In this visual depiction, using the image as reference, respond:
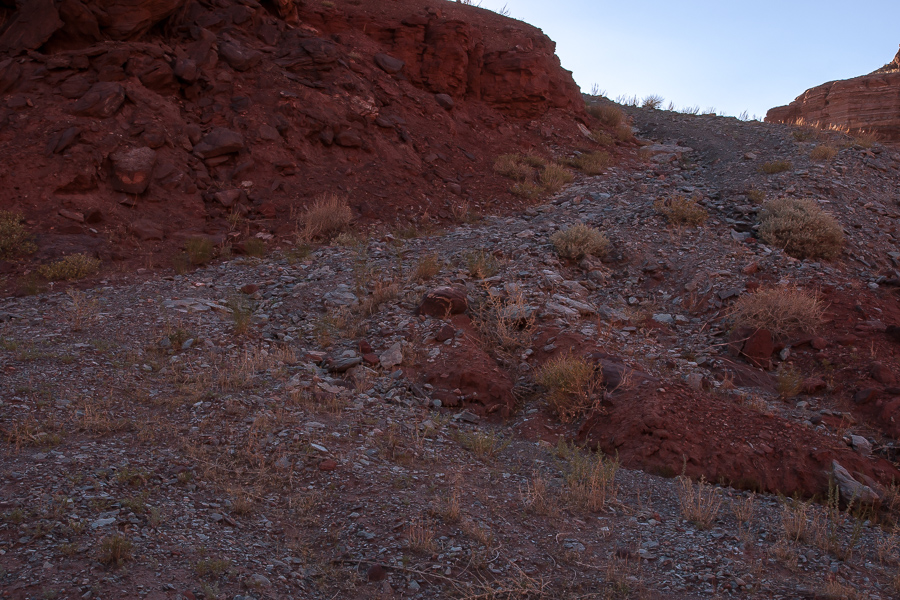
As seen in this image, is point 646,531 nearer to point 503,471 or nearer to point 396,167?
point 503,471

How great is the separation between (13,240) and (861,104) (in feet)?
80.7

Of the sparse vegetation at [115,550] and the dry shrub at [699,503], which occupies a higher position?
the dry shrub at [699,503]

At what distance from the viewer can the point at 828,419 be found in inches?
204

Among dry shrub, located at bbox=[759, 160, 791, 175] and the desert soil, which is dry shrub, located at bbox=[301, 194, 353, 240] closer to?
the desert soil

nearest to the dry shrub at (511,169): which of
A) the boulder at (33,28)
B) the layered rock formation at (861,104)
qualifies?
the boulder at (33,28)

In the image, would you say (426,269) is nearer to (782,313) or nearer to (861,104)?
(782,313)

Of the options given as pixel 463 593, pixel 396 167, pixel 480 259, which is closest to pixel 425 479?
pixel 463 593

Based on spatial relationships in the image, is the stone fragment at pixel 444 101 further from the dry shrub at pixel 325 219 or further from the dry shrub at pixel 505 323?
the dry shrub at pixel 505 323

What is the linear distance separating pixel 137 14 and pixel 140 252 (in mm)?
4060

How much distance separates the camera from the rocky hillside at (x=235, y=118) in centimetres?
833

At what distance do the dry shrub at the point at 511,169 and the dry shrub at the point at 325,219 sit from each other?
346 cm

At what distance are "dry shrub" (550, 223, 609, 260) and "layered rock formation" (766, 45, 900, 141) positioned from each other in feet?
50.7

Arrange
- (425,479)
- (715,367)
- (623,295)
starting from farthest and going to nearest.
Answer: (623,295)
(715,367)
(425,479)

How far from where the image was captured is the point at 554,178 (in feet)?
38.3
